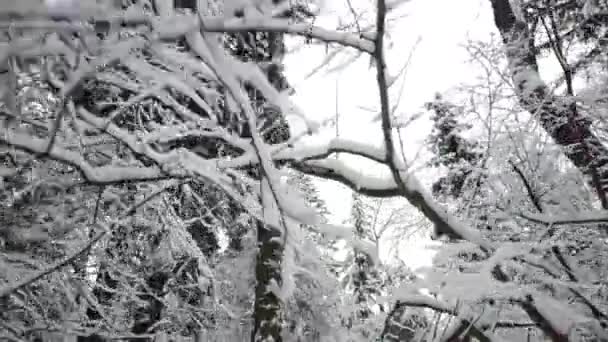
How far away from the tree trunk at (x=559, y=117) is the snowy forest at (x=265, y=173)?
1.0 inches

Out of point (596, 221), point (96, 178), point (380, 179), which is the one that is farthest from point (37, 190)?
point (596, 221)

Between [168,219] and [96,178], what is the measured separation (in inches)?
59.6

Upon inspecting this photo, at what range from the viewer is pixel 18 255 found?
2367 mm

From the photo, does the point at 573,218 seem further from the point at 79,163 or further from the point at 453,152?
the point at 79,163

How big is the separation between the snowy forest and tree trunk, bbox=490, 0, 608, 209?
0.02 meters

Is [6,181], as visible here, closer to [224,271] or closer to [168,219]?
[168,219]

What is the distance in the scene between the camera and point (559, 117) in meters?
3.82

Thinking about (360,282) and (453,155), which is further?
(360,282)

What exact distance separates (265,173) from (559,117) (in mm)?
3488

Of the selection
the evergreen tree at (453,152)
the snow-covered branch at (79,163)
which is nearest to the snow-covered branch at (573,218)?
the evergreen tree at (453,152)

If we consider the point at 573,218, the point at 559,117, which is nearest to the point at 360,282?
the point at 573,218

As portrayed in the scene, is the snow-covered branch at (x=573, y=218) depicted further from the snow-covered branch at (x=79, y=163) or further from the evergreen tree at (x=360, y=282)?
the snow-covered branch at (x=79, y=163)

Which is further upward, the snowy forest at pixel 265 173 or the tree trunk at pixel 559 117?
the tree trunk at pixel 559 117

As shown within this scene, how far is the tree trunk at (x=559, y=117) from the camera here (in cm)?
366
